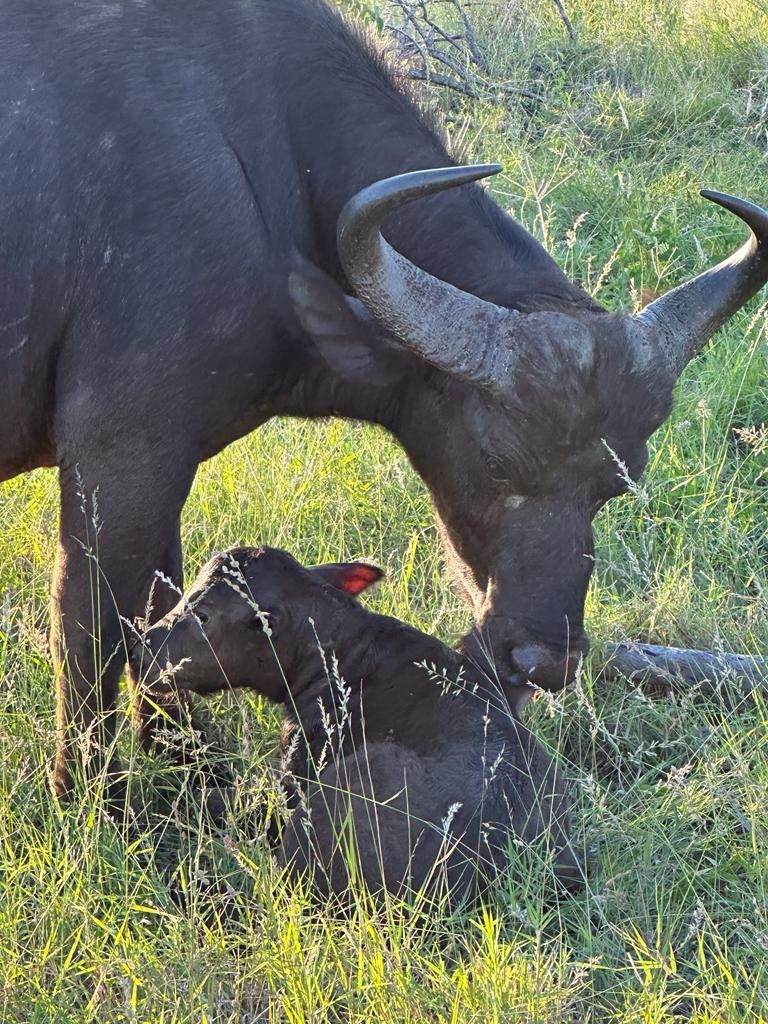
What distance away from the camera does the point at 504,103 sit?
8977 millimetres

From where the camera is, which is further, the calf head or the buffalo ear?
the calf head

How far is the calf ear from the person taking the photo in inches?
183

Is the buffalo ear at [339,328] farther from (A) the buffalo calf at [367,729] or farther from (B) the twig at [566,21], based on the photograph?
(B) the twig at [566,21]

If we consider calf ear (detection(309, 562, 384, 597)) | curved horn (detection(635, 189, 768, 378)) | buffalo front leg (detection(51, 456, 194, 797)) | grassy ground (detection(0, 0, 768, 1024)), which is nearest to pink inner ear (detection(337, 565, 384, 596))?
calf ear (detection(309, 562, 384, 597))

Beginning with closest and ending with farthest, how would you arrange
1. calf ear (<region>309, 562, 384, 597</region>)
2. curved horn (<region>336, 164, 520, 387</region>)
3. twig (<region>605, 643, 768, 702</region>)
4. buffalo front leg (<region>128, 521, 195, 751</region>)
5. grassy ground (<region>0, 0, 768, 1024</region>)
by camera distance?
1. grassy ground (<region>0, 0, 768, 1024</region>)
2. curved horn (<region>336, 164, 520, 387</region>)
3. buffalo front leg (<region>128, 521, 195, 751</region>)
4. calf ear (<region>309, 562, 384, 597</region>)
5. twig (<region>605, 643, 768, 702</region>)

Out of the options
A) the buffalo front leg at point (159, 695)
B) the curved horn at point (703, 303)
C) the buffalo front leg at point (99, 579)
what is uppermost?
the curved horn at point (703, 303)

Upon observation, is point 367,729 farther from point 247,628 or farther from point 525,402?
point 525,402

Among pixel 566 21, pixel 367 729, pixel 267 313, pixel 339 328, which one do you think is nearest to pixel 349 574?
pixel 367 729

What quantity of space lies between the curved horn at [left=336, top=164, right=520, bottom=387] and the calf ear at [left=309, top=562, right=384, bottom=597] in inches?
34.1

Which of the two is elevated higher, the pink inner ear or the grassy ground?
the pink inner ear

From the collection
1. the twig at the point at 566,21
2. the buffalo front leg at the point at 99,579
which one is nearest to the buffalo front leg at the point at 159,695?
the buffalo front leg at the point at 99,579

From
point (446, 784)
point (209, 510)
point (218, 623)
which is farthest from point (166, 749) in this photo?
point (209, 510)

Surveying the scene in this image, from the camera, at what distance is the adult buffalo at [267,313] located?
390cm

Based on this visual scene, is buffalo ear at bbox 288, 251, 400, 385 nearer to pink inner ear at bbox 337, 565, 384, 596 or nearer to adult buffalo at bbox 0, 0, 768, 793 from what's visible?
adult buffalo at bbox 0, 0, 768, 793
